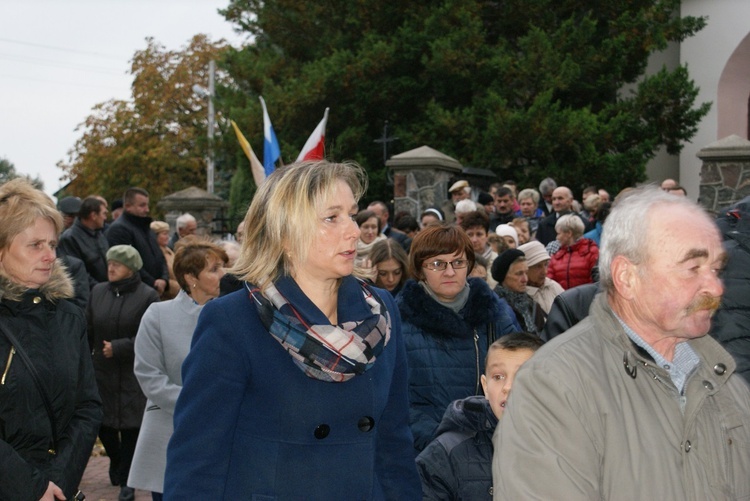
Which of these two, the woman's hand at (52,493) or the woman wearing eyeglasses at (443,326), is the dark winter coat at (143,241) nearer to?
the woman wearing eyeglasses at (443,326)

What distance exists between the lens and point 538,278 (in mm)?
8172

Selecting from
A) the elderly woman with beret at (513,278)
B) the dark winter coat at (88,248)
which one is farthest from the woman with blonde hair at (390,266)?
the dark winter coat at (88,248)

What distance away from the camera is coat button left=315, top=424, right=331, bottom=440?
3.16 meters

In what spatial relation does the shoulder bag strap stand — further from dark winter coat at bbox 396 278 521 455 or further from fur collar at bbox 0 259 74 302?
dark winter coat at bbox 396 278 521 455

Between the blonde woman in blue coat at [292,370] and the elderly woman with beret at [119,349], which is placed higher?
the blonde woman in blue coat at [292,370]

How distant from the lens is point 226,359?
3141 millimetres

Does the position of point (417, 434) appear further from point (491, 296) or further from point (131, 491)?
point (131, 491)

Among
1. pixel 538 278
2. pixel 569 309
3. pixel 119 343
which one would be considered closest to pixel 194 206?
pixel 119 343

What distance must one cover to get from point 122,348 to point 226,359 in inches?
195

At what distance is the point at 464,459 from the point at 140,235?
734 cm

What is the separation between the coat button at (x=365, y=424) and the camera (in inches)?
128

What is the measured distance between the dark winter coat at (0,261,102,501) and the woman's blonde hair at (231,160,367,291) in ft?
3.80

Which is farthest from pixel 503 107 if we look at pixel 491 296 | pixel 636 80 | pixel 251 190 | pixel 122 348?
pixel 491 296

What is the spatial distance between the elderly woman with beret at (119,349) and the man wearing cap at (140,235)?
2470 millimetres
